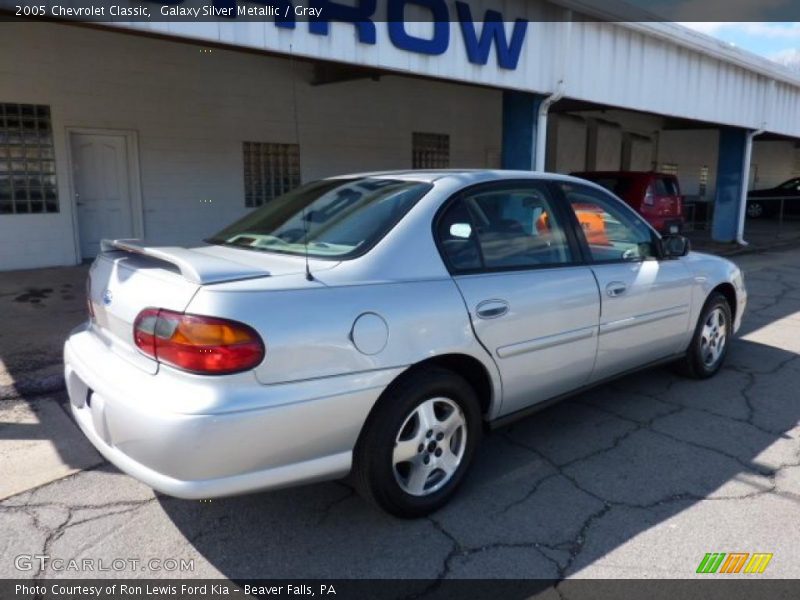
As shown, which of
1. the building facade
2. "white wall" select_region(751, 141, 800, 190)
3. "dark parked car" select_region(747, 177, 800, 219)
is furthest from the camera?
"white wall" select_region(751, 141, 800, 190)

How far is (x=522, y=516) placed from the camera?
9.99ft

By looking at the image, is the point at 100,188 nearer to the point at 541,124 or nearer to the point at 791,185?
the point at 541,124

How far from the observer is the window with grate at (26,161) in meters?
8.73

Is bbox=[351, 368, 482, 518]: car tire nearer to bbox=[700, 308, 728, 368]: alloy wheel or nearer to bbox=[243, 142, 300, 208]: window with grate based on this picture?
bbox=[700, 308, 728, 368]: alloy wheel

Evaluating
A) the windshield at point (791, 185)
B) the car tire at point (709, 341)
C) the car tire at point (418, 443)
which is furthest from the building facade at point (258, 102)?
the windshield at point (791, 185)

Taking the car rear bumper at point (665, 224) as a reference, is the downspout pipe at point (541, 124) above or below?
Answer: above

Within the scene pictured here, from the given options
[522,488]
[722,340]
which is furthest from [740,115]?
[522,488]

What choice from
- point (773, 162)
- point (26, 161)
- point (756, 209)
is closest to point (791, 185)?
point (756, 209)

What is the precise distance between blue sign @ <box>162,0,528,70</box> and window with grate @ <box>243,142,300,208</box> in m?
4.71

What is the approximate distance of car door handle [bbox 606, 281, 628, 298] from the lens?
149 inches

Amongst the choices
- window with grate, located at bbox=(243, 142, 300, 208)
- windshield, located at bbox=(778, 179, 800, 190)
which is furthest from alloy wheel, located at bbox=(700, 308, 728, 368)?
windshield, located at bbox=(778, 179, 800, 190)

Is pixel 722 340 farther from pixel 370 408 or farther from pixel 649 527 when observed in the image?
pixel 370 408

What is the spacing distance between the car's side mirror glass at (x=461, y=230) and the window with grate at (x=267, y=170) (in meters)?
8.64

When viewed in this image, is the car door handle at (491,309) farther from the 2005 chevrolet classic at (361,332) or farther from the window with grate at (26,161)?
the window with grate at (26,161)
